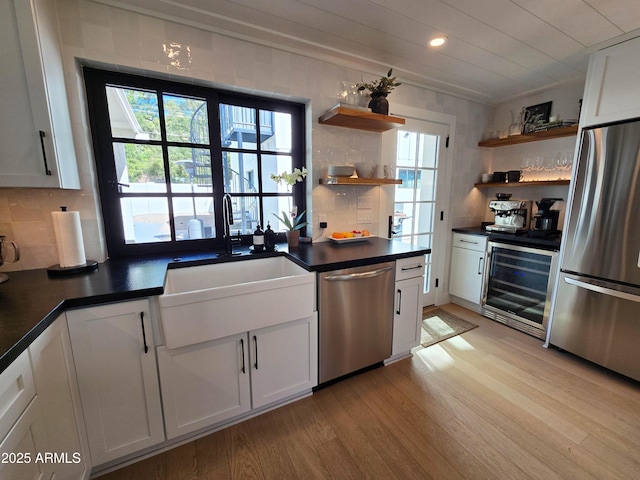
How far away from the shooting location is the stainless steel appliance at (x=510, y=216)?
2.65 m

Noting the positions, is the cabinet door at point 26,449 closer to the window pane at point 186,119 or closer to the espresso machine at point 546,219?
the window pane at point 186,119

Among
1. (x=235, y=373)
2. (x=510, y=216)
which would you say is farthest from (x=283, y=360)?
(x=510, y=216)

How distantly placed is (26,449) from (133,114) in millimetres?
1832

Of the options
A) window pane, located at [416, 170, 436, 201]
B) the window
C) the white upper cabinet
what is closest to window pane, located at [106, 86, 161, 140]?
the window

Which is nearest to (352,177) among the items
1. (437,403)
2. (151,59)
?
(151,59)

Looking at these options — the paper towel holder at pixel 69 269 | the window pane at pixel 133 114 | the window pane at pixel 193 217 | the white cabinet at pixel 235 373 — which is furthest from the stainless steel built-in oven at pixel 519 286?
the paper towel holder at pixel 69 269

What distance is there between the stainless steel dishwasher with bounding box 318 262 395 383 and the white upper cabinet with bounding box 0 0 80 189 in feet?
5.12

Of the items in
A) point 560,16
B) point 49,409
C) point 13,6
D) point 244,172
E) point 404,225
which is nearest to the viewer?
point 49,409

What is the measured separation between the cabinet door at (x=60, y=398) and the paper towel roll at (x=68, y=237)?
0.52 meters

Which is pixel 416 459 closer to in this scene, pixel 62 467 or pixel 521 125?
pixel 62 467

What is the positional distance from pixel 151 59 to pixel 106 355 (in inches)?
68.2

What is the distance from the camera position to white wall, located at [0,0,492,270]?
1492 mm

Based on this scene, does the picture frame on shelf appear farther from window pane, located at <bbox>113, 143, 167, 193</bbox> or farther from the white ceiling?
window pane, located at <bbox>113, 143, 167, 193</bbox>

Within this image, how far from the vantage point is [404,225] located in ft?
9.45
